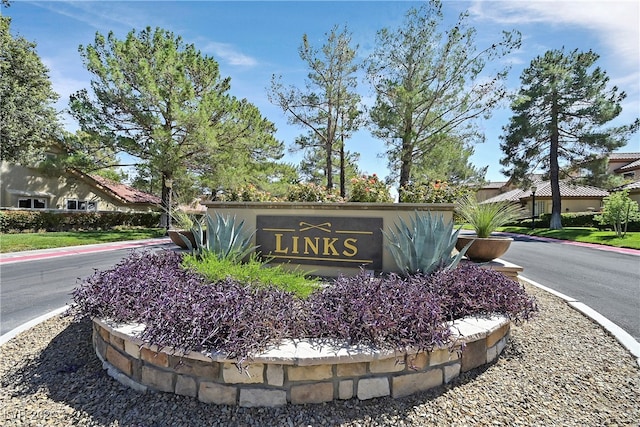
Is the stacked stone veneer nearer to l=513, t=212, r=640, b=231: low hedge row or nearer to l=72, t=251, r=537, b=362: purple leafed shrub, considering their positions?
l=72, t=251, r=537, b=362: purple leafed shrub

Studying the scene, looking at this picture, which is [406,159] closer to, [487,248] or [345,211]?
[487,248]

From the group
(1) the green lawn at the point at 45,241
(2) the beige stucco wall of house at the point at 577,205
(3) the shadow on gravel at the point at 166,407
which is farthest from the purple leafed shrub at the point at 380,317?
(2) the beige stucco wall of house at the point at 577,205

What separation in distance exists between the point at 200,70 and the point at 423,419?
754 inches

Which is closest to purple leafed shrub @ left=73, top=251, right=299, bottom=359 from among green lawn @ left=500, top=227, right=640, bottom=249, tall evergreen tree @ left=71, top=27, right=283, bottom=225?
tall evergreen tree @ left=71, top=27, right=283, bottom=225

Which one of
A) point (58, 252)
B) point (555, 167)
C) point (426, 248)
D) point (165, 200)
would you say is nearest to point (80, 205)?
point (165, 200)

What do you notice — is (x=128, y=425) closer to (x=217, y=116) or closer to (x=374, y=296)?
(x=374, y=296)

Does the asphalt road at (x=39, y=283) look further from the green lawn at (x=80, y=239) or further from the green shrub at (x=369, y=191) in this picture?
the green shrub at (x=369, y=191)

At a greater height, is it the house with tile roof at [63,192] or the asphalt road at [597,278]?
the house with tile roof at [63,192]

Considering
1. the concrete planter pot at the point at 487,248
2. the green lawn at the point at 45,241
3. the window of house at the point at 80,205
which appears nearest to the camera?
the concrete planter pot at the point at 487,248

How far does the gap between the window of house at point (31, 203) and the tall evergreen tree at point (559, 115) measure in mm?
28044

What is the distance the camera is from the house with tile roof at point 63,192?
55.2 feet

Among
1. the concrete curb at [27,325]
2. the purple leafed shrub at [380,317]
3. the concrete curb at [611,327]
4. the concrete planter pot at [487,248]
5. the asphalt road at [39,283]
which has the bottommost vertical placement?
the asphalt road at [39,283]

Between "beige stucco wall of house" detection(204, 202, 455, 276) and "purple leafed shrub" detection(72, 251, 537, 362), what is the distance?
112cm

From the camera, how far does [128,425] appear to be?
84.7 inches
